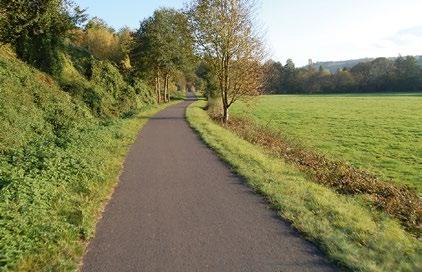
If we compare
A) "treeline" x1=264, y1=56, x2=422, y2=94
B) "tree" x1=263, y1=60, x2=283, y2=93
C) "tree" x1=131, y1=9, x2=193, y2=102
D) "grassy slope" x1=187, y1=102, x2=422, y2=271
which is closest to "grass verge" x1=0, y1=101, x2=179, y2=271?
"grassy slope" x1=187, y1=102, x2=422, y2=271

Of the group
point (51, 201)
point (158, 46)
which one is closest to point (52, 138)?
point (51, 201)

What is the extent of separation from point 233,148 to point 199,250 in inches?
408

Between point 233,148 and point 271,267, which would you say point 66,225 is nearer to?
point 271,267

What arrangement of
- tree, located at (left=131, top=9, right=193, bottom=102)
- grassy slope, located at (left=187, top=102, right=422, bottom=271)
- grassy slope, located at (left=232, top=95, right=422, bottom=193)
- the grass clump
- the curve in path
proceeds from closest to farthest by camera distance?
the curve in path, grassy slope, located at (left=187, top=102, right=422, bottom=271), the grass clump, grassy slope, located at (left=232, top=95, right=422, bottom=193), tree, located at (left=131, top=9, right=193, bottom=102)

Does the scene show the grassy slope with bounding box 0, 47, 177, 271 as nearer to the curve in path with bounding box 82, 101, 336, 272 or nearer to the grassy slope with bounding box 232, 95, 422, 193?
the curve in path with bounding box 82, 101, 336, 272

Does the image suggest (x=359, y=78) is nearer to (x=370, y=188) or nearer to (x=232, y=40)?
(x=232, y=40)

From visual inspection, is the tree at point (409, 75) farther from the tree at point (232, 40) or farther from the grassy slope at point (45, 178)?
the grassy slope at point (45, 178)

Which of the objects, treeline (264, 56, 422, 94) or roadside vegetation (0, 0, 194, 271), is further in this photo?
treeline (264, 56, 422, 94)

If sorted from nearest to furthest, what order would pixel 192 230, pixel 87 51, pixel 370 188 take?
1. pixel 192 230
2. pixel 370 188
3. pixel 87 51

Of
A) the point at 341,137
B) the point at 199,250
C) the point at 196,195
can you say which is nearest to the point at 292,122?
the point at 341,137

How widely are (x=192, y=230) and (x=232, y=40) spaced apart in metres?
24.3

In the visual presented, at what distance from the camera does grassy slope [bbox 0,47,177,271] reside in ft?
21.9

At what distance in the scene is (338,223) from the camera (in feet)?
28.2

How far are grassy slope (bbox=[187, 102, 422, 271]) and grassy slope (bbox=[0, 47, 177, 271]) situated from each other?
3982 millimetres
